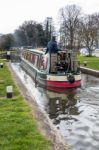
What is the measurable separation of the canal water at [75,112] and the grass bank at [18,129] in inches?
38.2

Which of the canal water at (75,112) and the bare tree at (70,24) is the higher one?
the bare tree at (70,24)

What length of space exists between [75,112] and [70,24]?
1889 inches

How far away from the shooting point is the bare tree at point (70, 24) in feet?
197

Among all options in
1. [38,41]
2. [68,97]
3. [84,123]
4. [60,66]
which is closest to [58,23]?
[38,41]

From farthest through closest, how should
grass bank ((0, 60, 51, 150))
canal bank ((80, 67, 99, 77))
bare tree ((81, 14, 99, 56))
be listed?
bare tree ((81, 14, 99, 56)) → canal bank ((80, 67, 99, 77)) → grass bank ((0, 60, 51, 150))

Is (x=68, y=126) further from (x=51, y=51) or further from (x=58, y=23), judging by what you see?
(x=58, y=23)

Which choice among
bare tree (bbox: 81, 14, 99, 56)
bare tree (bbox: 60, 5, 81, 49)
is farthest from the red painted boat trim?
bare tree (bbox: 60, 5, 81, 49)

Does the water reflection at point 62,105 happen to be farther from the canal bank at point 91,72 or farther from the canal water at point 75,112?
the canal bank at point 91,72

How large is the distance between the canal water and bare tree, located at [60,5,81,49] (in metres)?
38.9

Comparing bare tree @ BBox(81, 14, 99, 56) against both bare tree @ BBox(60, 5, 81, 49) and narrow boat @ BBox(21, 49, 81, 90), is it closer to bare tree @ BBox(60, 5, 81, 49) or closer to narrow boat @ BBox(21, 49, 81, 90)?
bare tree @ BBox(60, 5, 81, 49)

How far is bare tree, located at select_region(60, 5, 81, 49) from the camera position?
60.0m

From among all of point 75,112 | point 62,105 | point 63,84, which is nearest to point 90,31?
point 63,84

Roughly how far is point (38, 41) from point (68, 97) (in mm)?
55837

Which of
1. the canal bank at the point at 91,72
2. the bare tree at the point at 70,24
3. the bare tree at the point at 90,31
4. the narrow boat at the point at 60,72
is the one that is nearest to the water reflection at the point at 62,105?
the narrow boat at the point at 60,72
